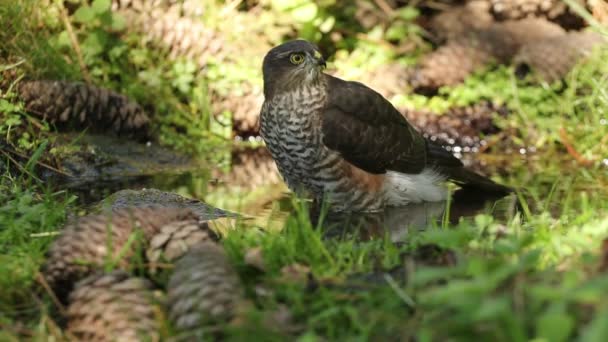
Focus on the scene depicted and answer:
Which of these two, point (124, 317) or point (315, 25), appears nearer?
point (124, 317)

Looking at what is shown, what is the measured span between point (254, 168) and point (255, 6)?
3.34m

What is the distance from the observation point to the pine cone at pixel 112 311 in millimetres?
2525

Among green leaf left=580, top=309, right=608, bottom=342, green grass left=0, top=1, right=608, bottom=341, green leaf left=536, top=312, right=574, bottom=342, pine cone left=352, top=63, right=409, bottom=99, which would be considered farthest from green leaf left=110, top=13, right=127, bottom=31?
green leaf left=580, top=309, right=608, bottom=342

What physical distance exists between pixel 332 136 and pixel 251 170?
196 centimetres

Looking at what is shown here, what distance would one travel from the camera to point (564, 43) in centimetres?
854

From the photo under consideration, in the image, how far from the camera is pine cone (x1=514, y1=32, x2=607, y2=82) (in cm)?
834

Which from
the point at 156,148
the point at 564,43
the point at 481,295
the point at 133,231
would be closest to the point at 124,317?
the point at 133,231

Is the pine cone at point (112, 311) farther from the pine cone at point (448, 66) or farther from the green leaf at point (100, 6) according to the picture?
A: the pine cone at point (448, 66)

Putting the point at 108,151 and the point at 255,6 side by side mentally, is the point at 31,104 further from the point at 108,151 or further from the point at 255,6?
the point at 255,6

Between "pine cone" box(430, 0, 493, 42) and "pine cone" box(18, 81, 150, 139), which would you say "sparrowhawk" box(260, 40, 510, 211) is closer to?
"pine cone" box(18, 81, 150, 139)

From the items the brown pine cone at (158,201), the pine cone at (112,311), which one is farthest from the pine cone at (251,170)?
the pine cone at (112,311)

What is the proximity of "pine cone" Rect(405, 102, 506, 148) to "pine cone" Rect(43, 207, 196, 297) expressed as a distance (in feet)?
18.5

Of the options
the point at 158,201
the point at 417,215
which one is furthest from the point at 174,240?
the point at 417,215

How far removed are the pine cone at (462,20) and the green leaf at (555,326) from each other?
7.77 meters
